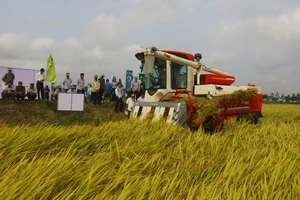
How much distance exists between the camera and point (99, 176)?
2.38m

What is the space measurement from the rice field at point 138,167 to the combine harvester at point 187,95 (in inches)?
59.2

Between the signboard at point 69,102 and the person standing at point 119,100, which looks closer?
the signboard at point 69,102

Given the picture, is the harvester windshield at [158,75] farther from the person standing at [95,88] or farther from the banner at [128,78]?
the banner at [128,78]

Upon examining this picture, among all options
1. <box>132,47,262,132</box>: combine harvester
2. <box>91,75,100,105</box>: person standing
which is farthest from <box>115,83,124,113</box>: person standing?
<box>132,47,262,132</box>: combine harvester

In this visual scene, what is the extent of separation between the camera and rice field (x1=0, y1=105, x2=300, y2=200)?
212 centimetres

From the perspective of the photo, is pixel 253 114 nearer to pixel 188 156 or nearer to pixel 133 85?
pixel 188 156

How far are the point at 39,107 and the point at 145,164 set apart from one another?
10.2m

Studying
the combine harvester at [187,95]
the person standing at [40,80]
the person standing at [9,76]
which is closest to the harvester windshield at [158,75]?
the combine harvester at [187,95]

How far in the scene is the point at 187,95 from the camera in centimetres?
752

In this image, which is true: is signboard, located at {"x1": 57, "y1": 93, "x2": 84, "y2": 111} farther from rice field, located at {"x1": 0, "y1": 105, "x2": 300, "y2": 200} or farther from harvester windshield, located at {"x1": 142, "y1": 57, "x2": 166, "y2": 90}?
rice field, located at {"x1": 0, "y1": 105, "x2": 300, "y2": 200}

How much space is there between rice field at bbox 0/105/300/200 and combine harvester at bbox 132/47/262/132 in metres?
1.50

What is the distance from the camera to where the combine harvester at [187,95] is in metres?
6.31

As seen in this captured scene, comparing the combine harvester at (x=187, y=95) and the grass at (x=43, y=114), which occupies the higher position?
the combine harvester at (x=187, y=95)

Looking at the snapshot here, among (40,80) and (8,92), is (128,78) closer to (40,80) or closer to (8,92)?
(40,80)
